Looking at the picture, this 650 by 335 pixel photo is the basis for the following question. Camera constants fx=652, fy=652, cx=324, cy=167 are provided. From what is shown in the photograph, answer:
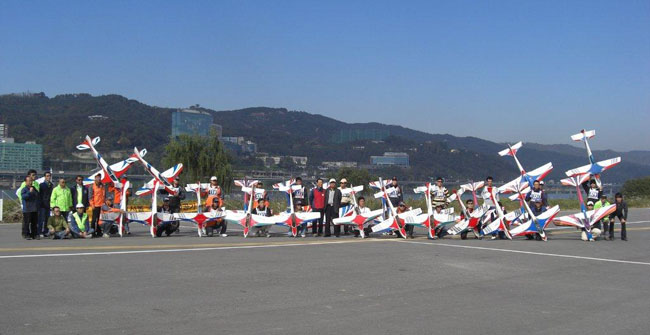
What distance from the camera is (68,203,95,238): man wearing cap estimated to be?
19094 mm

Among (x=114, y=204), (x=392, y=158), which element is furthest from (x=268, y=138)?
(x=114, y=204)

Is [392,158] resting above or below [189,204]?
above

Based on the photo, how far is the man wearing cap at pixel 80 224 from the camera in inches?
752

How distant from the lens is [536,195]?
20.8m

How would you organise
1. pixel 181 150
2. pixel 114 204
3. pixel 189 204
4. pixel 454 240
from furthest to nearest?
pixel 181 150
pixel 189 204
pixel 114 204
pixel 454 240

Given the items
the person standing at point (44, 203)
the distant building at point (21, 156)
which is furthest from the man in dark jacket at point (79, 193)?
the distant building at point (21, 156)

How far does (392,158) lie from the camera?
5694 inches

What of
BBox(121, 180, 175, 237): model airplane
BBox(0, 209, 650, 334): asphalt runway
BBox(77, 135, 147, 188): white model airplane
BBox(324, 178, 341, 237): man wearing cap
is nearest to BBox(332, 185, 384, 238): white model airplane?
BBox(324, 178, 341, 237): man wearing cap

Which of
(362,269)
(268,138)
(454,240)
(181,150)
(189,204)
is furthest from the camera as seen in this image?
(268,138)

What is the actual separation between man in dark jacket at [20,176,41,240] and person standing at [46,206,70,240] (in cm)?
40

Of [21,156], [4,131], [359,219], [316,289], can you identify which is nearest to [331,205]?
[359,219]

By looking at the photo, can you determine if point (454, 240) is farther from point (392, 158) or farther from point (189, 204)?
point (392, 158)

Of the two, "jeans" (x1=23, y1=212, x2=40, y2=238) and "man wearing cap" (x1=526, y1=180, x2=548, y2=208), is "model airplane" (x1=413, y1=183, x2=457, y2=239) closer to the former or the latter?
"man wearing cap" (x1=526, y1=180, x2=548, y2=208)

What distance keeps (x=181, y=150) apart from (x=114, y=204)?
41.4m
